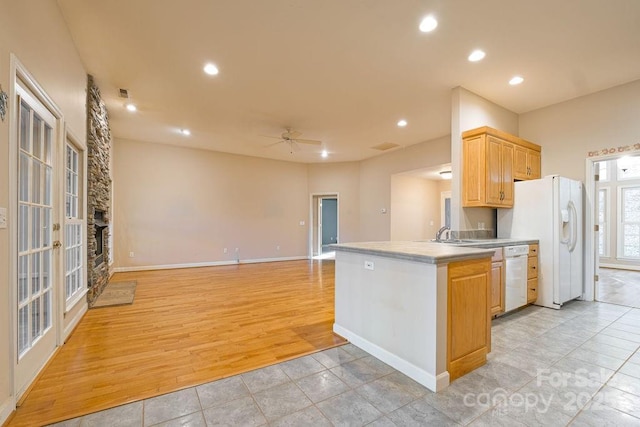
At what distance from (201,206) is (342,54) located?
5.22 m

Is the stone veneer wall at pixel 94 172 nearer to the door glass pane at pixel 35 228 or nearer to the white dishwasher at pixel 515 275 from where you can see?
the door glass pane at pixel 35 228

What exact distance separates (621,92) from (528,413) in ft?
14.3

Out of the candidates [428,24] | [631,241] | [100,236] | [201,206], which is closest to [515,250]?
[428,24]

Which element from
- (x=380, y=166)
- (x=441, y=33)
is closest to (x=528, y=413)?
(x=441, y=33)

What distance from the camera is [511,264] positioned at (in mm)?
3443

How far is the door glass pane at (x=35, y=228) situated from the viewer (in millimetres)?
2117

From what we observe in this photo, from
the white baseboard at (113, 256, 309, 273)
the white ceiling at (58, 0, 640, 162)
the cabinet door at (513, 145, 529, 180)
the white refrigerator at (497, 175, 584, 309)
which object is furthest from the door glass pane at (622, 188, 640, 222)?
the white baseboard at (113, 256, 309, 273)

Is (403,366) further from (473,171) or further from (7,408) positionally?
(473,171)

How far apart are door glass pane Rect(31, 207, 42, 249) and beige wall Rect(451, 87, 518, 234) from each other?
4288 millimetres

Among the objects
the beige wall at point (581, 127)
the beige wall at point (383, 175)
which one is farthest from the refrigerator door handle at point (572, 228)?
the beige wall at point (383, 175)

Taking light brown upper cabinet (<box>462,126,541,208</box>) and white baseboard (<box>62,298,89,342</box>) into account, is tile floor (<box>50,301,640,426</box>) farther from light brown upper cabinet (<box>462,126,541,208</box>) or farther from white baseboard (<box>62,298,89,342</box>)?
light brown upper cabinet (<box>462,126,541,208</box>)

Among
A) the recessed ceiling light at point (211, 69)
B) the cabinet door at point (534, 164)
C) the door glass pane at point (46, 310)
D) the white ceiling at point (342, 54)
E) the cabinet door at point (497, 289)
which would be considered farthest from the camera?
the cabinet door at point (534, 164)

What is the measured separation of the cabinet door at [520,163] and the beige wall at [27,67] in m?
5.17

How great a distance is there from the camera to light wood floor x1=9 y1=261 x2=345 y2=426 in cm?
189
